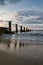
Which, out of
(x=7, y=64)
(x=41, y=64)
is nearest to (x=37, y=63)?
(x=41, y=64)

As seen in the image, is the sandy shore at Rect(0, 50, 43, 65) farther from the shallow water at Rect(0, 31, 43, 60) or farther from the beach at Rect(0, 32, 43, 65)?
the shallow water at Rect(0, 31, 43, 60)

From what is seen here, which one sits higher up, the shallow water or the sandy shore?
the sandy shore

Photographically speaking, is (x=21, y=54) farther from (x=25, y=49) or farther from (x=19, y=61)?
(x=25, y=49)

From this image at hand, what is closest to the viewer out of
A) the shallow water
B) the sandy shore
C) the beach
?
the sandy shore

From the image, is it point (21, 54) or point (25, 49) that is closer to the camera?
point (21, 54)

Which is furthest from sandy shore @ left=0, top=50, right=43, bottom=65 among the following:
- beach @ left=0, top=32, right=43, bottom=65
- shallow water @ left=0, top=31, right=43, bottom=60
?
shallow water @ left=0, top=31, right=43, bottom=60

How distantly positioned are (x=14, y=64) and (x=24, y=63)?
1.61 ft

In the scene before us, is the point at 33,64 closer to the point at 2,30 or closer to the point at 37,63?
the point at 37,63

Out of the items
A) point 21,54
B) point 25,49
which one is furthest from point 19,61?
point 25,49

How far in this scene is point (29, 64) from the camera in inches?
234

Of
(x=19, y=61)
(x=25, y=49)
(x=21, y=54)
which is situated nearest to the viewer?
(x=19, y=61)

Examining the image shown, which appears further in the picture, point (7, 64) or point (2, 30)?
point (2, 30)

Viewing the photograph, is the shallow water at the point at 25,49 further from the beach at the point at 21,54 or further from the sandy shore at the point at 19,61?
the sandy shore at the point at 19,61

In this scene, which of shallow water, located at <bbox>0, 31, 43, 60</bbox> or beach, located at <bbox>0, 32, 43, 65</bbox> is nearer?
beach, located at <bbox>0, 32, 43, 65</bbox>
